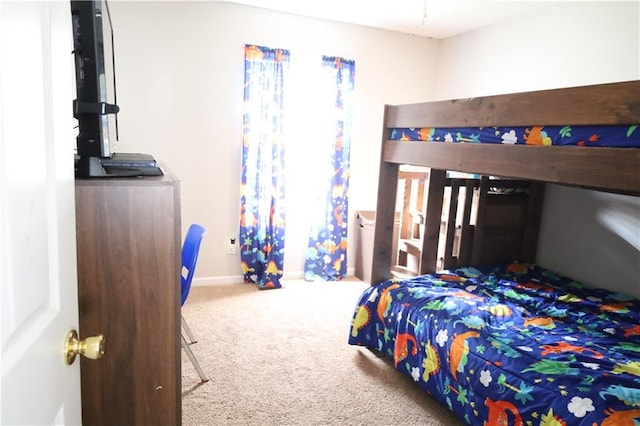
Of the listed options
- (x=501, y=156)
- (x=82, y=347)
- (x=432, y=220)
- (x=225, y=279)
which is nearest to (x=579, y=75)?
(x=432, y=220)

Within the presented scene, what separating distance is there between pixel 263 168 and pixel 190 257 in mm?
1523

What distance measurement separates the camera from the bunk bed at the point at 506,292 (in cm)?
150

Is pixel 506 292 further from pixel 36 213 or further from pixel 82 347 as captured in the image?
pixel 36 213

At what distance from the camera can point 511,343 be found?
1858mm

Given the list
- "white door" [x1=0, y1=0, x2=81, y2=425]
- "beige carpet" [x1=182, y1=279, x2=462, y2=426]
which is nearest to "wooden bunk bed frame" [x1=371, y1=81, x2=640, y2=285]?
"beige carpet" [x1=182, y1=279, x2=462, y2=426]

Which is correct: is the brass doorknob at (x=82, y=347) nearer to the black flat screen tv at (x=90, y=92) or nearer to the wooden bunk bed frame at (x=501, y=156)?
the black flat screen tv at (x=90, y=92)

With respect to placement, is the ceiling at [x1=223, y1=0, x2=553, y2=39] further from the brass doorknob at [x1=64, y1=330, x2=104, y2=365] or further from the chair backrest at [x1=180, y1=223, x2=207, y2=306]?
the brass doorknob at [x1=64, y1=330, x2=104, y2=365]

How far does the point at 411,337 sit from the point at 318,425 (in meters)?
0.65

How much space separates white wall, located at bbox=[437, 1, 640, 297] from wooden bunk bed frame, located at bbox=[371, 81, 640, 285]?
31 cm

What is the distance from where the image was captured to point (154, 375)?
130 cm

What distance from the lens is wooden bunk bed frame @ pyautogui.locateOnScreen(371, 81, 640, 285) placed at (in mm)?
1433

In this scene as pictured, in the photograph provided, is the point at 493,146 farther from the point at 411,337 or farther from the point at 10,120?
the point at 10,120

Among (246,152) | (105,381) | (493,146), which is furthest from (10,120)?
(246,152)

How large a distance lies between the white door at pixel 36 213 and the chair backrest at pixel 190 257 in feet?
4.40
